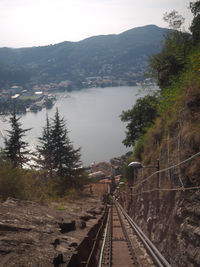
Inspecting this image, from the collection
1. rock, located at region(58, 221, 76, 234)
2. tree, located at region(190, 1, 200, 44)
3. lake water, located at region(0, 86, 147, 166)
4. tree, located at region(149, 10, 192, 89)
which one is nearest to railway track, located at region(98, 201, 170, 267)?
rock, located at region(58, 221, 76, 234)

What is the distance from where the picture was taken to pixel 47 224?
596cm

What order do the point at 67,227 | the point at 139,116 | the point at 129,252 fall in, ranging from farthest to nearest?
the point at 139,116, the point at 67,227, the point at 129,252

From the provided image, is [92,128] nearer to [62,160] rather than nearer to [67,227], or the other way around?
[62,160]

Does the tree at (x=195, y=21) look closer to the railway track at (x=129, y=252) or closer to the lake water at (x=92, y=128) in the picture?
the railway track at (x=129, y=252)

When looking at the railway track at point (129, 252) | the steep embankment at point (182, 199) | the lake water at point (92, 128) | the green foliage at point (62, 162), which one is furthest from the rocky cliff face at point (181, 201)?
the lake water at point (92, 128)

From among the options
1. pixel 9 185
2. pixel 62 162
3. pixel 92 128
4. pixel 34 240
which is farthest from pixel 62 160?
pixel 92 128

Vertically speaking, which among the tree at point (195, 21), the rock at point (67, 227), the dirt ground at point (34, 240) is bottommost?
the rock at point (67, 227)

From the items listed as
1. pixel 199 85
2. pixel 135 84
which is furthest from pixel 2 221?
pixel 135 84

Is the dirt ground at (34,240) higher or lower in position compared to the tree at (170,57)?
lower

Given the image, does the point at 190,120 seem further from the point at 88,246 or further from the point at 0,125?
the point at 0,125

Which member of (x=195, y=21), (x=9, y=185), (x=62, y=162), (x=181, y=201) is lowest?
(x=9, y=185)

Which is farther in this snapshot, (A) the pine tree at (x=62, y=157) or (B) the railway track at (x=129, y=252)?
(A) the pine tree at (x=62, y=157)

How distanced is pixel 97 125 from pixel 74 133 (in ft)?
39.5

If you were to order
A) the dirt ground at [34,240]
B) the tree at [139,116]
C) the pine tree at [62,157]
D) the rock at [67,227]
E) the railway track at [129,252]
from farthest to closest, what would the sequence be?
the pine tree at [62,157] < the tree at [139,116] < the rock at [67,227] < the railway track at [129,252] < the dirt ground at [34,240]
